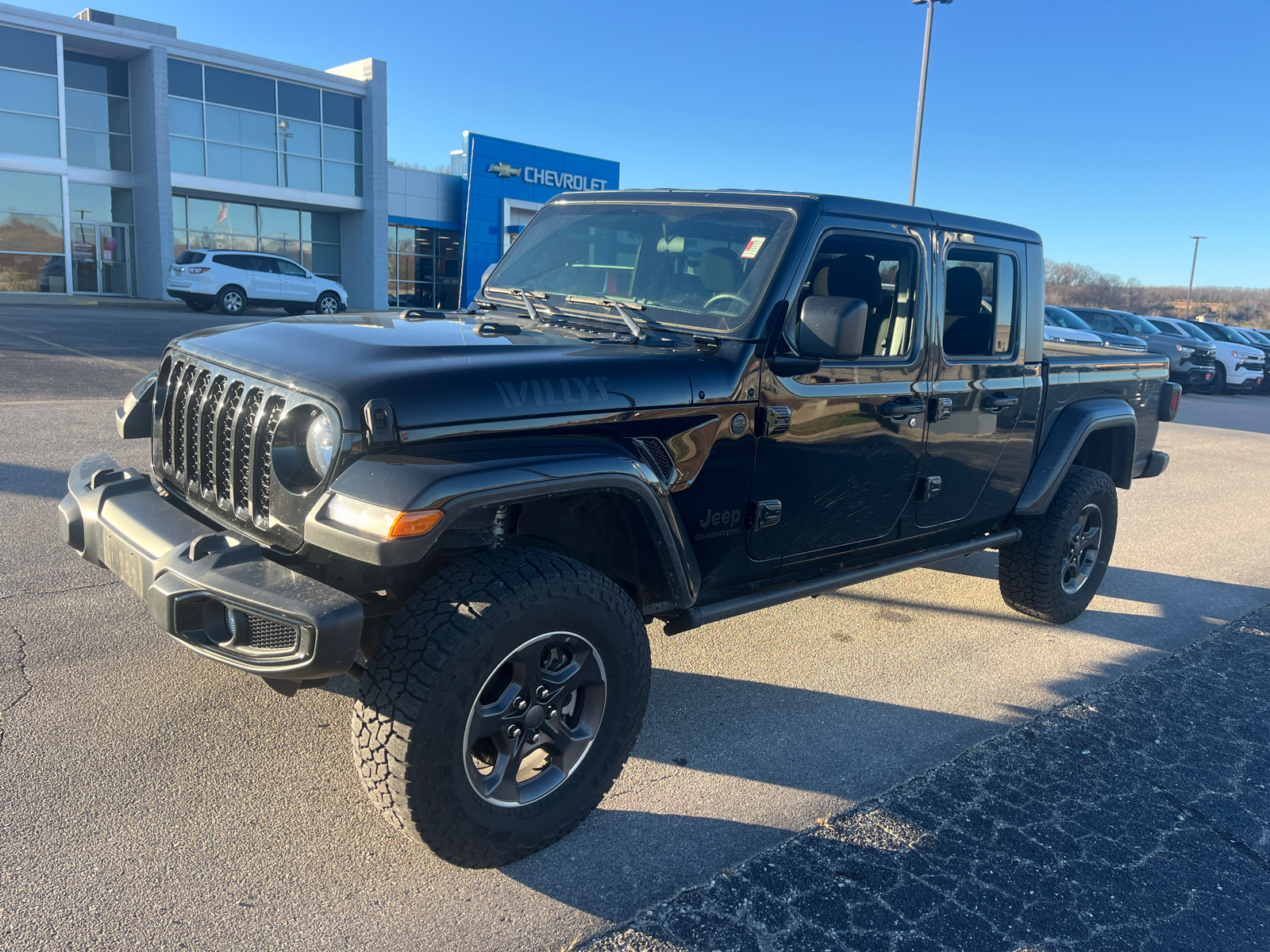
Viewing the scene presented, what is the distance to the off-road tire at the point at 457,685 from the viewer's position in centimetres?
241

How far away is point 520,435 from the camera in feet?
8.68

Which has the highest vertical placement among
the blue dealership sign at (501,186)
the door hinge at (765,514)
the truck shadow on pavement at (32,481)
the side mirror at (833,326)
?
the blue dealership sign at (501,186)

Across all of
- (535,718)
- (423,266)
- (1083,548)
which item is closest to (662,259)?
(535,718)

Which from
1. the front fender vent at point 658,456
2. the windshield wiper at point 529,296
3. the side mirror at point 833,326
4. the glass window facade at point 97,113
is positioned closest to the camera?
the front fender vent at point 658,456

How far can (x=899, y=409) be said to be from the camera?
146 inches

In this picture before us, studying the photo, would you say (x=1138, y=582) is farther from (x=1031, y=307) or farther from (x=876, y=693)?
(x=876, y=693)

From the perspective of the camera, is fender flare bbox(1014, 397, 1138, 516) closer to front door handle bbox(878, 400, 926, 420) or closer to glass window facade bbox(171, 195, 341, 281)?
front door handle bbox(878, 400, 926, 420)

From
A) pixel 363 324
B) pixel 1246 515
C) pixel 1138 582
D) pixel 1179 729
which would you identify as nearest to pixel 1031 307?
pixel 1179 729

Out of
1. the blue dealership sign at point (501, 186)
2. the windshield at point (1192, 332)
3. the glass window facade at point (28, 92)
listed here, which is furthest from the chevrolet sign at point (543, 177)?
the windshield at point (1192, 332)

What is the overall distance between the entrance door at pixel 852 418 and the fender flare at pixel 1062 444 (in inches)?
41.4

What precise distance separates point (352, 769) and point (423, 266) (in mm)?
33488

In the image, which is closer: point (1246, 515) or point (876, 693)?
point (876, 693)

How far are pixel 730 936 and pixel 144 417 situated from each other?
9.30ft

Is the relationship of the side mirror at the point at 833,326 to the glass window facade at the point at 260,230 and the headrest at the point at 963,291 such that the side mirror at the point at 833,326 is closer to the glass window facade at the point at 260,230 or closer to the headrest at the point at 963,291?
the headrest at the point at 963,291
